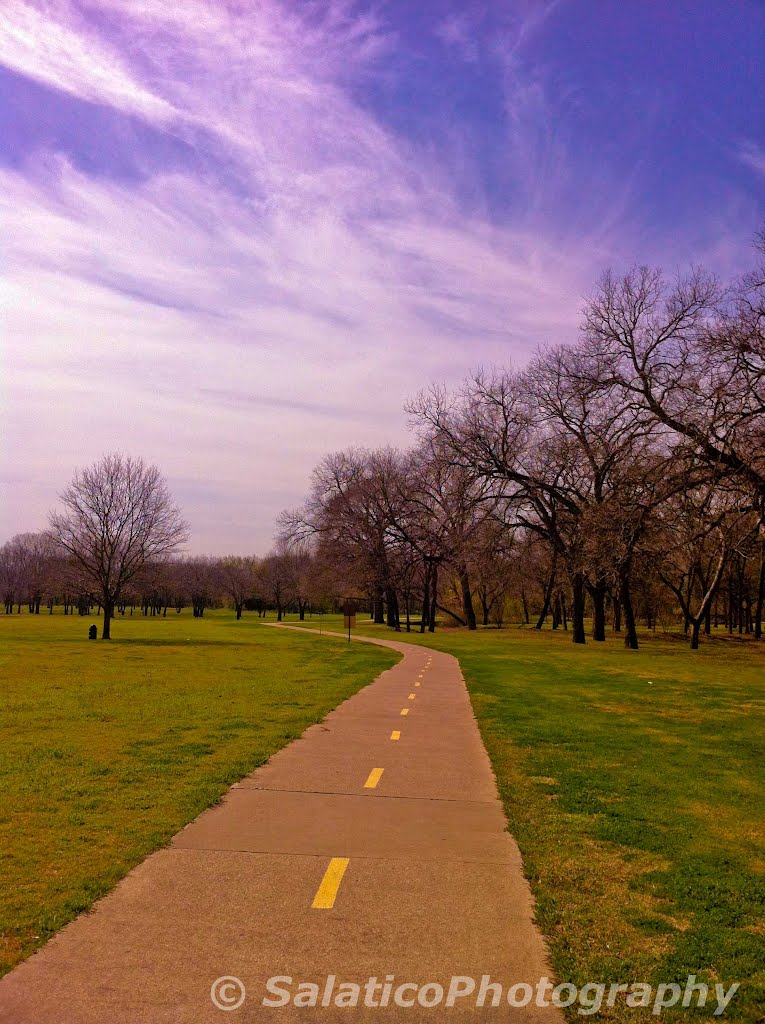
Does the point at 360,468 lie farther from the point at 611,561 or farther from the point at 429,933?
the point at 429,933

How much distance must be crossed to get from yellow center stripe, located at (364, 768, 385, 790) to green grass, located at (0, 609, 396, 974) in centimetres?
151

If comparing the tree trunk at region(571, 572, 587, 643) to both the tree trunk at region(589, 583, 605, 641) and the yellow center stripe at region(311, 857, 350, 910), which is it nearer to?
the tree trunk at region(589, 583, 605, 641)

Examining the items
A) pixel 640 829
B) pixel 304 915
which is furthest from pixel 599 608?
pixel 304 915

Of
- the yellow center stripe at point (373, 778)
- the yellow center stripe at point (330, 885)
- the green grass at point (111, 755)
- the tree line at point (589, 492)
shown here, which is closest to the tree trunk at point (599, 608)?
the tree line at point (589, 492)

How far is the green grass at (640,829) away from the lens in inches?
183

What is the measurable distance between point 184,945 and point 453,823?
348 centimetres

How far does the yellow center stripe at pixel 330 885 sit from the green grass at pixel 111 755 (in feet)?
4.81

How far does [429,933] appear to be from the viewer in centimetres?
480

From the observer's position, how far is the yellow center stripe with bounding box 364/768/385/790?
8.86 metres

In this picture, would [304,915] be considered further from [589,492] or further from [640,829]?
[589,492]

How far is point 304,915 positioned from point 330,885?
0.60 m

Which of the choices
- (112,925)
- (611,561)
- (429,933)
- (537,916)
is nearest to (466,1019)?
(429,933)

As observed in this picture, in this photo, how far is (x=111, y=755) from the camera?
10.3m

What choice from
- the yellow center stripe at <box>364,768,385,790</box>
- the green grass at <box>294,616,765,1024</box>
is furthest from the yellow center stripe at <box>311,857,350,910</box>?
the yellow center stripe at <box>364,768,385,790</box>
